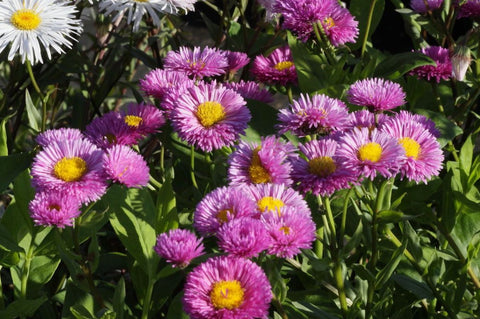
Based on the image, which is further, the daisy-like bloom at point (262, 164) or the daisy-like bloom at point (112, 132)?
the daisy-like bloom at point (112, 132)

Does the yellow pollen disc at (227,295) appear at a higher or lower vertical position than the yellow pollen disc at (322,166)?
lower

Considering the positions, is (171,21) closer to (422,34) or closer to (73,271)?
(422,34)

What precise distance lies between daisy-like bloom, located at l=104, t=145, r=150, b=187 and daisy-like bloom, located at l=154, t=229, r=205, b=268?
0.10m

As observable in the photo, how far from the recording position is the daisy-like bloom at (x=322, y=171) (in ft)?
2.91

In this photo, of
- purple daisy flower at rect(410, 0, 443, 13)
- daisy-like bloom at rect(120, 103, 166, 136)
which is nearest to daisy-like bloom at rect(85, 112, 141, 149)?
daisy-like bloom at rect(120, 103, 166, 136)

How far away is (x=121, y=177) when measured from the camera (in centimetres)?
93

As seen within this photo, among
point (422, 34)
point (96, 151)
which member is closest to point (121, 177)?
point (96, 151)

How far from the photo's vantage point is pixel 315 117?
97 centimetres

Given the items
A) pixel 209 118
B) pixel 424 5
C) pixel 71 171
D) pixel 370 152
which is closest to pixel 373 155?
pixel 370 152

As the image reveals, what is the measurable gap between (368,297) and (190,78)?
429mm

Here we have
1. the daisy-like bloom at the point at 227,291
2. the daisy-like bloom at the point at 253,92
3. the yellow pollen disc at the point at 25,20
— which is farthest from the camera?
the yellow pollen disc at the point at 25,20

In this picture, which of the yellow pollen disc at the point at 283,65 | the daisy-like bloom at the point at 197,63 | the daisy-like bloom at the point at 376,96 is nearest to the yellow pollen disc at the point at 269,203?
the daisy-like bloom at the point at 376,96

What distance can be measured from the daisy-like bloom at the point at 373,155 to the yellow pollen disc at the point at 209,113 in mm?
178

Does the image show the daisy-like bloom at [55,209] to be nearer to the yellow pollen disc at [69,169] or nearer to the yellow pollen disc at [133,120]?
the yellow pollen disc at [69,169]
